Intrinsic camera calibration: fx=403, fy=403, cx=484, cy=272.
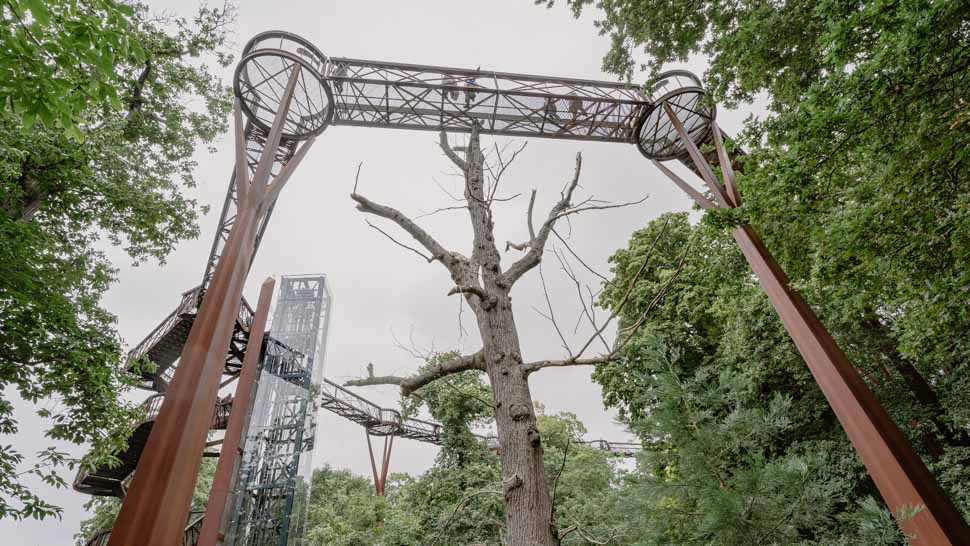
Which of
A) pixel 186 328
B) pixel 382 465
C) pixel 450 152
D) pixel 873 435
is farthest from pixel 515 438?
pixel 382 465

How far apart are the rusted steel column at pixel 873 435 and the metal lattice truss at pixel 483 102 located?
3671 millimetres

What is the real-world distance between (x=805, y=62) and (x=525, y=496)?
5411 mm

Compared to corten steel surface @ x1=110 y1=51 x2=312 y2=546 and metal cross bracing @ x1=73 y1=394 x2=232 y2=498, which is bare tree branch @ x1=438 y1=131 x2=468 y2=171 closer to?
corten steel surface @ x1=110 y1=51 x2=312 y2=546

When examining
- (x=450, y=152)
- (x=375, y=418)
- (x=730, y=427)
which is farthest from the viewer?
(x=375, y=418)

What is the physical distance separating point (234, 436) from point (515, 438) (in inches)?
264

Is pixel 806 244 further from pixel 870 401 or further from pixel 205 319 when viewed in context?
pixel 205 319

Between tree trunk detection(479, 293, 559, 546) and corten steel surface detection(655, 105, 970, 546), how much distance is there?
2261 mm

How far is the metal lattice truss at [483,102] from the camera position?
6.20 m

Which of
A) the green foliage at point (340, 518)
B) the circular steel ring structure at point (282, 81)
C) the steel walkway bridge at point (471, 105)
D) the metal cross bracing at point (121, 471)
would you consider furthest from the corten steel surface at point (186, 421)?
the green foliage at point (340, 518)

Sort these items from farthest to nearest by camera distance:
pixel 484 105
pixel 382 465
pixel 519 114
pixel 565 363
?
pixel 382 465 < pixel 519 114 < pixel 484 105 < pixel 565 363

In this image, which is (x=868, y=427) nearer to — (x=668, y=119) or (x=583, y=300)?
(x=583, y=300)

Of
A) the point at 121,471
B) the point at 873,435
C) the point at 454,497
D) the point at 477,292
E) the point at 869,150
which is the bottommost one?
the point at 873,435

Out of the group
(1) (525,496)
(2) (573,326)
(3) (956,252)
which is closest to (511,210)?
(2) (573,326)

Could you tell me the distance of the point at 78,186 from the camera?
A: 5.23 m
